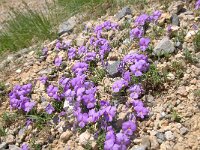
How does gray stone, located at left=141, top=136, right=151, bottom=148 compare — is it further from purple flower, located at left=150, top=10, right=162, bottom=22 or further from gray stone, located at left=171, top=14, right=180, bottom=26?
purple flower, located at left=150, top=10, right=162, bottom=22

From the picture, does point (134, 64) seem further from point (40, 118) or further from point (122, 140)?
point (40, 118)

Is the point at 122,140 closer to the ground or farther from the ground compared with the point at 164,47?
closer to the ground

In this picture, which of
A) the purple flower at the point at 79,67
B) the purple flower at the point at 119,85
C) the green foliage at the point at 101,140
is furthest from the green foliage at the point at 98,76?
the green foliage at the point at 101,140

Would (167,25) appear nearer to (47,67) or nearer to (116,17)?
(116,17)

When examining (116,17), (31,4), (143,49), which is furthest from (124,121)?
(31,4)

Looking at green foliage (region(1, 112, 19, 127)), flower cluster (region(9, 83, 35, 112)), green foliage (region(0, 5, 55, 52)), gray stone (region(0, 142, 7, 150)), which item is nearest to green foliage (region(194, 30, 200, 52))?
flower cluster (region(9, 83, 35, 112))

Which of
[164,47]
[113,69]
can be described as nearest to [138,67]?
[113,69]
